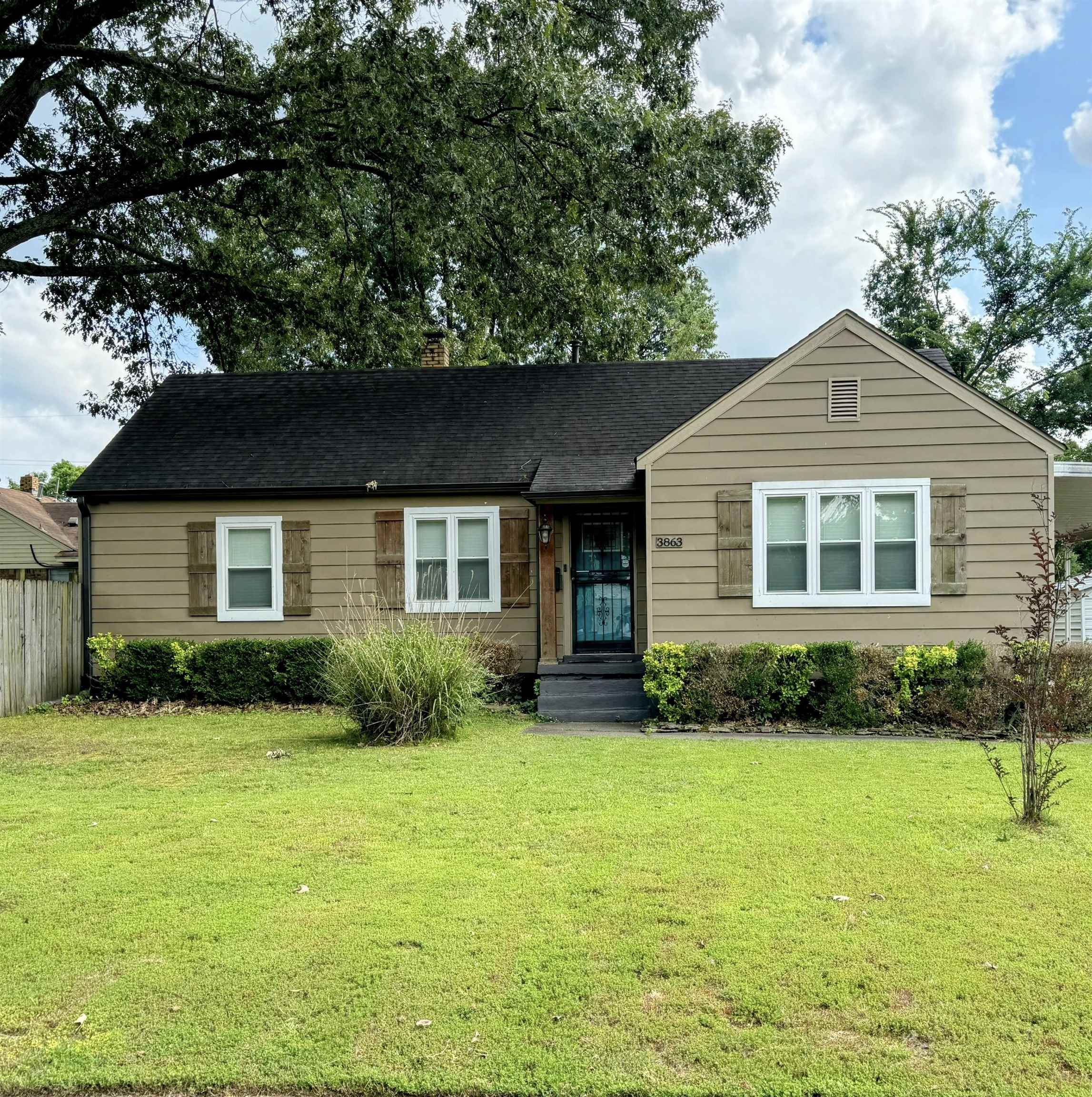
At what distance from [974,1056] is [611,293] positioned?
1625 cm

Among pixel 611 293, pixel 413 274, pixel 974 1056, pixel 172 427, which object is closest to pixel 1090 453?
pixel 611 293

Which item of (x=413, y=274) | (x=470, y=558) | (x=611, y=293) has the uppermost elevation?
(x=413, y=274)

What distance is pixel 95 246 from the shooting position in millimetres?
16031

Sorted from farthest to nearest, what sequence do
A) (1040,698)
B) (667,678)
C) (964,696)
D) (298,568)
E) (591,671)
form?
(298,568) < (591,671) < (667,678) < (964,696) < (1040,698)

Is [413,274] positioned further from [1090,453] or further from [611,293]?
[1090,453]

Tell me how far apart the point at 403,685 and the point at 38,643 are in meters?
6.58

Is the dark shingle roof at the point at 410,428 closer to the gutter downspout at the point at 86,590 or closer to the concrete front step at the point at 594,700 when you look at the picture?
the gutter downspout at the point at 86,590

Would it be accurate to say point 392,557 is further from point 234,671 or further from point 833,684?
point 833,684

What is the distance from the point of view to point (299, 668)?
1215cm

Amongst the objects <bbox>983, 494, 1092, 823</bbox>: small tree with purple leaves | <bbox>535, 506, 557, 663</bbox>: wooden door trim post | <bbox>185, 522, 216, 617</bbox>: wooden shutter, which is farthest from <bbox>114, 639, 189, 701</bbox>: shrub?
<bbox>983, 494, 1092, 823</bbox>: small tree with purple leaves

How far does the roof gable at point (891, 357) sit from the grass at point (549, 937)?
457cm

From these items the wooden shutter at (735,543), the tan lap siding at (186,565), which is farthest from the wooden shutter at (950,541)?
the tan lap siding at (186,565)

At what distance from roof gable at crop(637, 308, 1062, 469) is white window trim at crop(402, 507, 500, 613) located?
306 cm

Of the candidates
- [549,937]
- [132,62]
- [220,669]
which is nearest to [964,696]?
[549,937]
